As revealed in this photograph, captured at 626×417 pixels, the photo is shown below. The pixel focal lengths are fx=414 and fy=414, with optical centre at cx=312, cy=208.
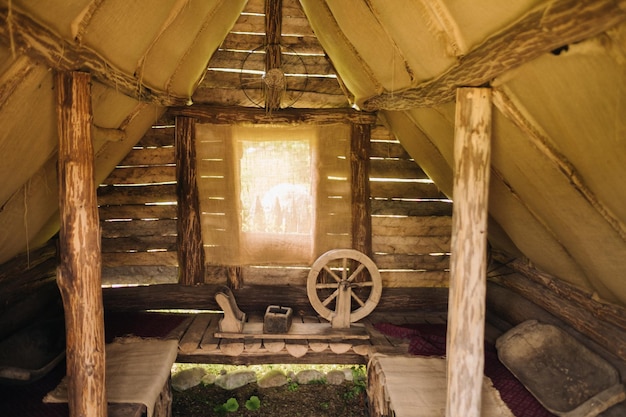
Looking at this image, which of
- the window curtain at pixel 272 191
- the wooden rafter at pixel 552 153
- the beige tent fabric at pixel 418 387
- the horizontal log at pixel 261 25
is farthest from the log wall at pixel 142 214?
the wooden rafter at pixel 552 153

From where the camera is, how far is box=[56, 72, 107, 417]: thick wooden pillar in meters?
2.58

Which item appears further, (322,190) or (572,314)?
(322,190)

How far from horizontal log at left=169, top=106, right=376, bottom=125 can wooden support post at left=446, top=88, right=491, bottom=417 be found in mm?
2582

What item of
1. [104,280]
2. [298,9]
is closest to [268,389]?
[104,280]

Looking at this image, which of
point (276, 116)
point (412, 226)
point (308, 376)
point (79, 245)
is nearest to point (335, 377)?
point (308, 376)

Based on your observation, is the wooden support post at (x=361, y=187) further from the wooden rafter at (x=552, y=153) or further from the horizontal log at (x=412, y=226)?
the wooden rafter at (x=552, y=153)

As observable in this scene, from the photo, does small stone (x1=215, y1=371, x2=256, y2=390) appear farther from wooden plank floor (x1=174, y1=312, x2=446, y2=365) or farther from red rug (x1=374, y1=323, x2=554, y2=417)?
red rug (x1=374, y1=323, x2=554, y2=417)

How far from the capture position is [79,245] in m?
2.61

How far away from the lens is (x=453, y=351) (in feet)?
8.82

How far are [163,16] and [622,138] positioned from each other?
115 inches

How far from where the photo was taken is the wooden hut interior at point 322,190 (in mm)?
2311

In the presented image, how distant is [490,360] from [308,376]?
2062 millimetres

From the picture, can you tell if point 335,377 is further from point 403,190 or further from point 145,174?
point 145,174

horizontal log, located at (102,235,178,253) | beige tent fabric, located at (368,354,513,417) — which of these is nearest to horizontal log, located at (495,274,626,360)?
beige tent fabric, located at (368,354,513,417)
